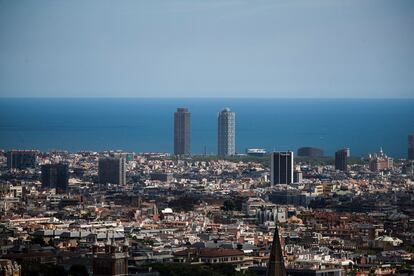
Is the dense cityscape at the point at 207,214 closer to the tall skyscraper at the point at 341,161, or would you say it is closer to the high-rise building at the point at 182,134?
the tall skyscraper at the point at 341,161

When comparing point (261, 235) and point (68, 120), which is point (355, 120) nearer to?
Result: point (68, 120)

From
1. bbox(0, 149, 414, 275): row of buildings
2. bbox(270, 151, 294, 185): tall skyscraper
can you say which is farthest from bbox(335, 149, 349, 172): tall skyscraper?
bbox(270, 151, 294, 185): tall skyscraper

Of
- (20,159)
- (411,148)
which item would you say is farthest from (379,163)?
(20,159)

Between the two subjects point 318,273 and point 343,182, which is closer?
point 318,273

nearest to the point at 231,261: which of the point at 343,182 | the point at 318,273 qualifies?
the point at 318,273

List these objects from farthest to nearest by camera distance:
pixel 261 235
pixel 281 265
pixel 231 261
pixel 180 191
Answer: pixel 180 191 < pixel 261 235 < pixel 231 261 < pixel 281 265

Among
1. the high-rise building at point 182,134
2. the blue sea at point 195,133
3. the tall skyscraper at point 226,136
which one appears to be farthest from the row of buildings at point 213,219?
the tall skyscraper at point 226,136
